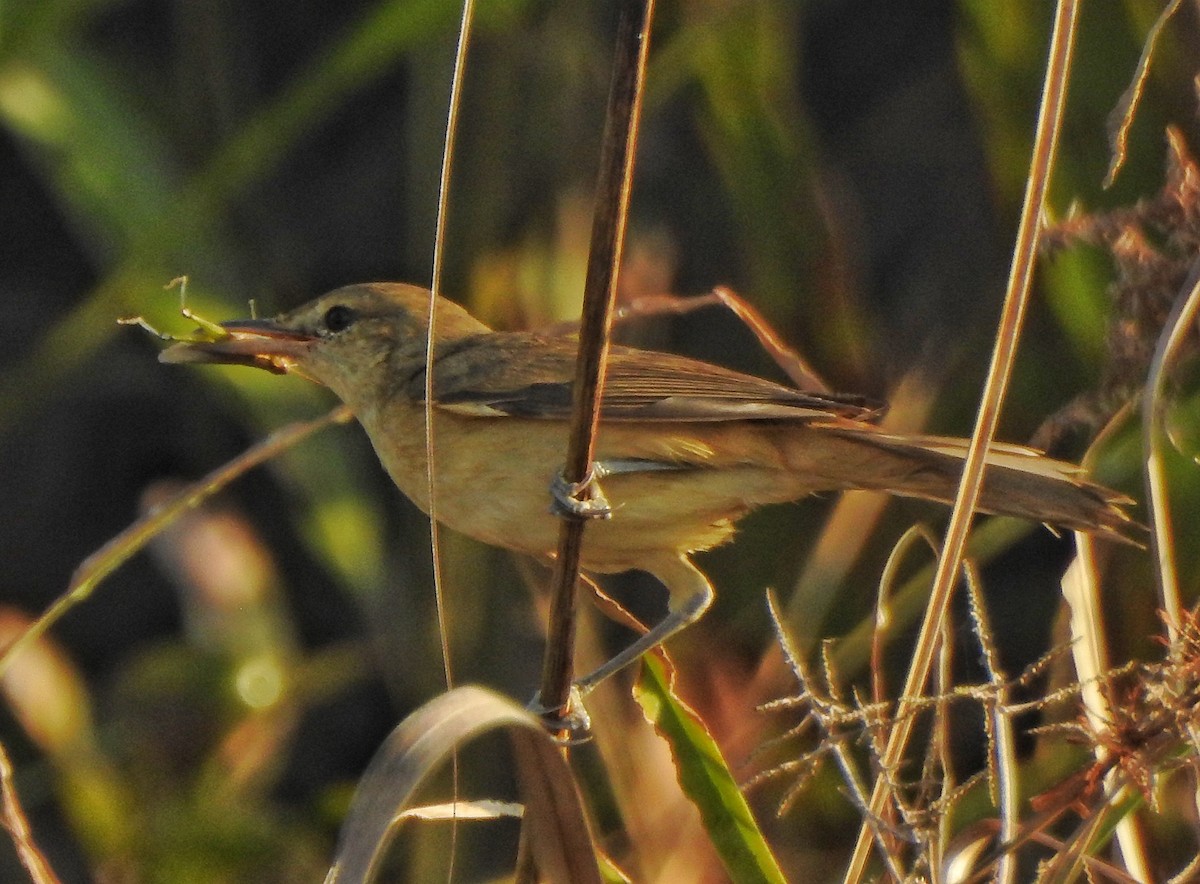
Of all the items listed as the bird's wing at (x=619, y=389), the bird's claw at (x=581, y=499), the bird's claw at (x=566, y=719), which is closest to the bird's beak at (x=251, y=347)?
the bird's wing at (x=619, y=389)

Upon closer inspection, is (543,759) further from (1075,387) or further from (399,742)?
(1075,387)

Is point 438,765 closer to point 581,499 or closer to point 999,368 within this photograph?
point 581,499

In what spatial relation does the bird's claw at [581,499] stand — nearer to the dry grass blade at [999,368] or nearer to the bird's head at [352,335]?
the dry grass blade at [999,368]

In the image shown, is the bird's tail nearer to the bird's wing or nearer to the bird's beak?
the bird's wing

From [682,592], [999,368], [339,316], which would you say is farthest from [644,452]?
[999,368]

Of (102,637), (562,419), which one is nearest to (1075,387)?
(562,419)

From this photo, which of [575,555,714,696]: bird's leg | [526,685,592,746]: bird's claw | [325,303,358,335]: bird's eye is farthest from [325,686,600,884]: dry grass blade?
[325,303,358,335]: bird's eye
